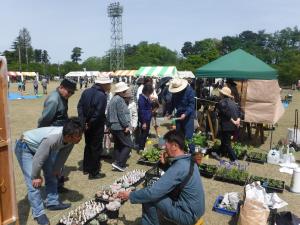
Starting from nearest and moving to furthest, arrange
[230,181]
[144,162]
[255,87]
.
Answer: [230,181], [144,162], [255,87]

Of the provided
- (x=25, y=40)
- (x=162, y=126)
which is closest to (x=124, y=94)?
(x=162, y=126)

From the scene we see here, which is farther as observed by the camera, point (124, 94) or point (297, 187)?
point (124, 94)

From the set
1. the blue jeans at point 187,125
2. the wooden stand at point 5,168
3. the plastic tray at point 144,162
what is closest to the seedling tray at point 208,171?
the blue jeans at point 187,125

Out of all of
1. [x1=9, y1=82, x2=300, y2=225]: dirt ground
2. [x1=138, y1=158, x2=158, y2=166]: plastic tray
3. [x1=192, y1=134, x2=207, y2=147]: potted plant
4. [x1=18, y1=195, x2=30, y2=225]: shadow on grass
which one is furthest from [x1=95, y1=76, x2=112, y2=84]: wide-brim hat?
[x1=192, y1=134, x2=207, y2=147]: potted plant

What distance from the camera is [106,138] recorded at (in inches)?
304

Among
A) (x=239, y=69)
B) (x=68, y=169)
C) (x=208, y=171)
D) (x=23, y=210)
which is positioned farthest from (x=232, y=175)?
(x=239, y=69)

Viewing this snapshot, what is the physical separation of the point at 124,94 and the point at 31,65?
9788 cm

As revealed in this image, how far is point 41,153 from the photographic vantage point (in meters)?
3.78

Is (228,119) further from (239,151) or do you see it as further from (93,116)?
(93,116)

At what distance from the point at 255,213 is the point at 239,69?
588 centimetres

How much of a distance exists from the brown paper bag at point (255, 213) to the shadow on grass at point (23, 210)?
292cm

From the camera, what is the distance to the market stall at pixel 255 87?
8891 millimetres

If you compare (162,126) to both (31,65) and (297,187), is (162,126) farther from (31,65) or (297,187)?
(31,65)

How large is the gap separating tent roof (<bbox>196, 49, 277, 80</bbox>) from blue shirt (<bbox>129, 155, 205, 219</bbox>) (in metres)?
6.11
